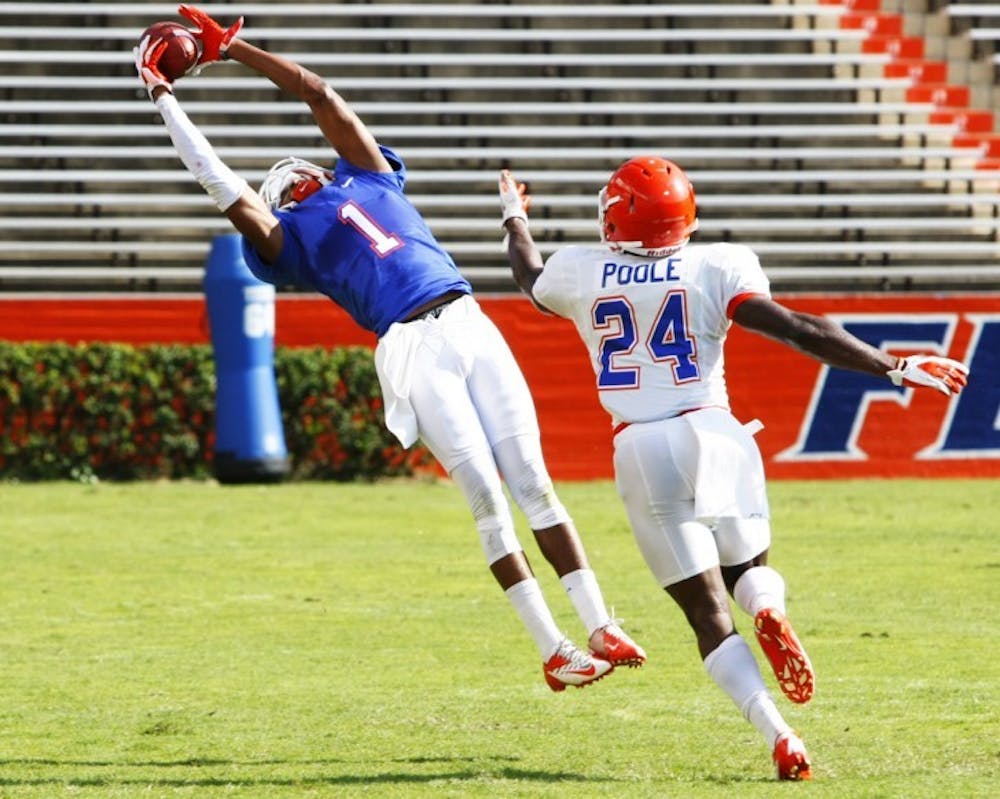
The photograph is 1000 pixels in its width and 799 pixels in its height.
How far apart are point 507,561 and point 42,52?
13365mm

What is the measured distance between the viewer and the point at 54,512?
42.7 ft

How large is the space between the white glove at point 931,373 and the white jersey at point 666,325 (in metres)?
0.47

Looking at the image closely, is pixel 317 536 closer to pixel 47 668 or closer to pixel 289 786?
pixel 47 668

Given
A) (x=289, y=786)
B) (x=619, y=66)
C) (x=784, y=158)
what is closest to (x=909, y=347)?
(x=784, y=158)

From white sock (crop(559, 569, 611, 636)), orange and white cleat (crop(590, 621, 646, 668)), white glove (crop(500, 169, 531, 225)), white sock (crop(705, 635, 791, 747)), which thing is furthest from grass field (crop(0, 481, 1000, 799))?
white glove (crop(500, 169, 531, 225))

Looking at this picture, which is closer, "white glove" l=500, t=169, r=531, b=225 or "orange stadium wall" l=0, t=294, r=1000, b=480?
"white glove" l=500, t=169, r=531, b=225

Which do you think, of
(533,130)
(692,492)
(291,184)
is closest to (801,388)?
(533,130)

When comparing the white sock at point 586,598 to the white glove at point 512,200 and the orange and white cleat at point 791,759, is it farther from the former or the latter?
the white glove at point 512,200

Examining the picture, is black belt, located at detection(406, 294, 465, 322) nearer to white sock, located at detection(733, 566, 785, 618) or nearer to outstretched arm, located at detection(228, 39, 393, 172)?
outstretched arm, located at detection(228, 39, 393, 172)

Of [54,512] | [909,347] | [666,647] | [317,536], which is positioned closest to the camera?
[666,647]

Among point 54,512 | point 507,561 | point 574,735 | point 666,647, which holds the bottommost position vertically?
point 54,512

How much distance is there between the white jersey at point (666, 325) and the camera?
549 centimetres

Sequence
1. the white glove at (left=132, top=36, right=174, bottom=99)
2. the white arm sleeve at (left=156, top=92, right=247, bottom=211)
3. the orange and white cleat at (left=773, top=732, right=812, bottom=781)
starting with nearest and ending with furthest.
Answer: the orange and white cleat at (left=773, top=732, right=812, bottom=781) < the white arm sleeve at (left=156, top=92, right=247, bottom=211) < the white glove at (left=132, top=36, right=174, bottom=99)

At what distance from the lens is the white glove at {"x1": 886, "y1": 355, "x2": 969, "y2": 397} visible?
5176 mm
